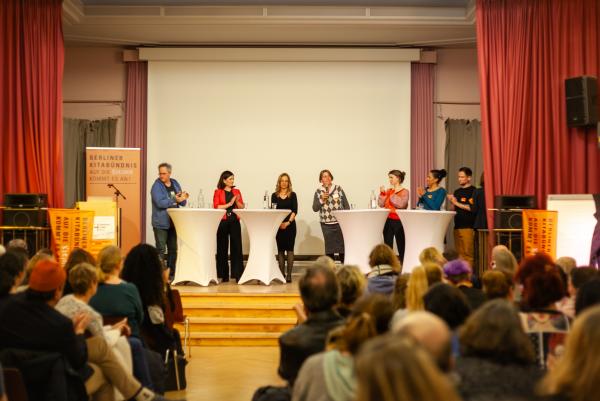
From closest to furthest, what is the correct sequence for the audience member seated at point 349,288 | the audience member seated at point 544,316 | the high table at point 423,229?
1. the audience member seated at point 544,316
2. the audience member seated at point 349,288
3. the high table at point 423,229

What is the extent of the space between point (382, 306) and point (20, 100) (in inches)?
267

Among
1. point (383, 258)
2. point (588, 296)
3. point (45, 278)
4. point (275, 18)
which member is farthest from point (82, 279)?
point (275, 18)

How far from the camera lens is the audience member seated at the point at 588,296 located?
345 cm

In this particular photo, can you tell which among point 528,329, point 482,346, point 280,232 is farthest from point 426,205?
point 482,346

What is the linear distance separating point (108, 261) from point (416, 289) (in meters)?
1.78

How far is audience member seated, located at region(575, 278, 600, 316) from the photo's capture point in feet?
11.3

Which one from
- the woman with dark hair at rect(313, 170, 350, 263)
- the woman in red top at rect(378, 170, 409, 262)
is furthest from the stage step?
the woman in red top at rect(378, 170, 409, 262)

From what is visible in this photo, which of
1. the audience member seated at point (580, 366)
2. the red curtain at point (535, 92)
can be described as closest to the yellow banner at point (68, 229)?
the red curtain at point (535, 92)

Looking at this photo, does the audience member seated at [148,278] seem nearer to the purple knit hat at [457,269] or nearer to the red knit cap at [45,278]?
the red knit cap at [45,278]

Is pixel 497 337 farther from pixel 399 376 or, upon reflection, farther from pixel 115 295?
pixel 115 295

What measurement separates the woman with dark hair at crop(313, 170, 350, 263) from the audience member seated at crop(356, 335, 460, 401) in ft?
25.9

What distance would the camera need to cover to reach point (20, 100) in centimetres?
889

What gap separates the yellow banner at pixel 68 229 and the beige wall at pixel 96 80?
11.2 feet

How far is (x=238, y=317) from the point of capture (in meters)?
7.74
